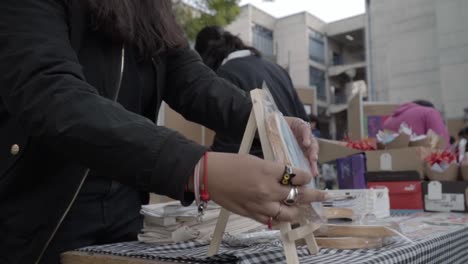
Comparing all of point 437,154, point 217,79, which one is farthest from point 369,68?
point 217,79

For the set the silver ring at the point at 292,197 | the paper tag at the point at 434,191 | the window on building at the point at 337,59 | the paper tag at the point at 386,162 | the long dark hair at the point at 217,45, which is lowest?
the paper tag at the point at 434,191

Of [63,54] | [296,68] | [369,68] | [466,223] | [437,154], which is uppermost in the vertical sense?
[296,68]

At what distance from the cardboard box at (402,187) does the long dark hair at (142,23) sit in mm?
1424

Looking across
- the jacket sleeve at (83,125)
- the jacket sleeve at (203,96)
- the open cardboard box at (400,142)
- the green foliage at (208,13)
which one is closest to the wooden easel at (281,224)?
the jacket sleeve at (83,125)

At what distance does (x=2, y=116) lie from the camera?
0.91 m

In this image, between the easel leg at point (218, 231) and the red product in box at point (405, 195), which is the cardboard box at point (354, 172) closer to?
the red product in box at point (405, 195)

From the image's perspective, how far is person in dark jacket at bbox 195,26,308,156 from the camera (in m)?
2.04

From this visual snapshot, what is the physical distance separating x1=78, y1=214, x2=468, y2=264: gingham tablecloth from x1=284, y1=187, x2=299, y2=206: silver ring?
0.20 metres

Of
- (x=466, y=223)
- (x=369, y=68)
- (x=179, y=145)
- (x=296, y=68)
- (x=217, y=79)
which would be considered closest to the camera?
(x=179, y=145)

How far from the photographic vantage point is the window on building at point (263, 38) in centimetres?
2067

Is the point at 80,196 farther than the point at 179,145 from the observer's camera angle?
Yes

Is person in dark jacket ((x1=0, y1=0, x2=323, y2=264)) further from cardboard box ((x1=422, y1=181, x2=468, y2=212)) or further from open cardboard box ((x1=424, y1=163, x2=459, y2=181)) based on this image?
open cardboard box ((x1=424, y1=163, x2=459, y2=181))

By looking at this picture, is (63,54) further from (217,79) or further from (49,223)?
(217,79)

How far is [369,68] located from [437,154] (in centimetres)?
1283
